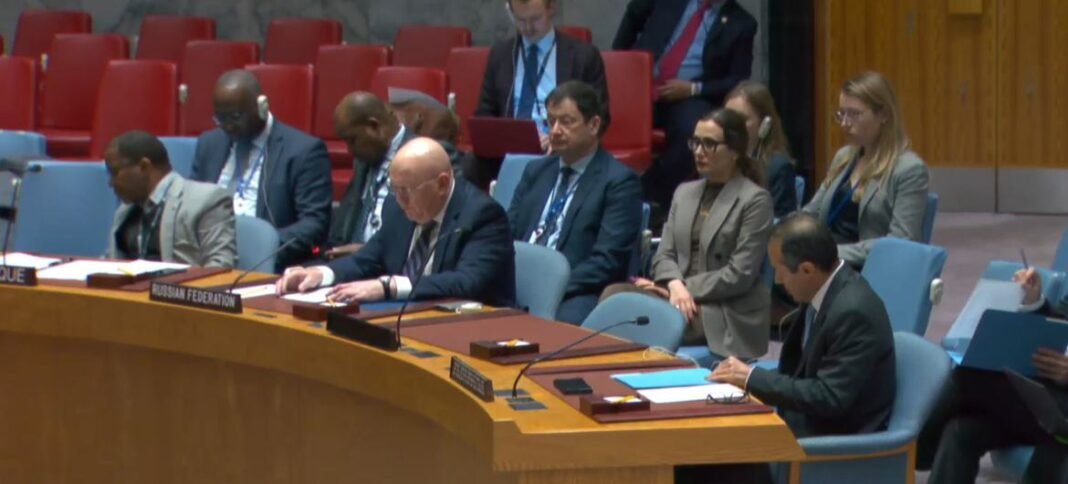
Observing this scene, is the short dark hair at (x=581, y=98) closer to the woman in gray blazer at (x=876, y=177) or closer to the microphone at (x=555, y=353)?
the woman in gray blazer at (x=876, y=177)

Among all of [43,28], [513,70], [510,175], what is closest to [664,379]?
[510,175]

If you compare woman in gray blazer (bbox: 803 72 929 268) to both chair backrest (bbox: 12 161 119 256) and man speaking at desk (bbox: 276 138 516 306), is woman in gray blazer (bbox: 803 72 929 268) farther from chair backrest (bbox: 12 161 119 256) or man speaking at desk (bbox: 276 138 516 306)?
chair backrest (bbox: 12 161 119 256)

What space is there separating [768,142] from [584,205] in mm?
965

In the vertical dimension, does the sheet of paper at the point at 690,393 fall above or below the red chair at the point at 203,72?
below

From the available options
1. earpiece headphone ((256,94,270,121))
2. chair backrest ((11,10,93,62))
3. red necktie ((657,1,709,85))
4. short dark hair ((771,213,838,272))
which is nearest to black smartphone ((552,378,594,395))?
short dark hair ((771,213,838,272))

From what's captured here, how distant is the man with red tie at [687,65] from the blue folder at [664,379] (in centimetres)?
394

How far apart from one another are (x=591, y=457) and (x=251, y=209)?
3.66 meters

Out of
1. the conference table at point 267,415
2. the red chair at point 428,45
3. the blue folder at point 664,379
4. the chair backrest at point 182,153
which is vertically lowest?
the conference table at point 267,415

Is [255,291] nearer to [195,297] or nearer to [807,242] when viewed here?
[195,297]

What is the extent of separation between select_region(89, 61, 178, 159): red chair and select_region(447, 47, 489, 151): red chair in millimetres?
1280

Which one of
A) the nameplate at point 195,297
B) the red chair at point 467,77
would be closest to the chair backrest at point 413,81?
the red chair at point 467,77

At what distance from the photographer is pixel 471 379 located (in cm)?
352

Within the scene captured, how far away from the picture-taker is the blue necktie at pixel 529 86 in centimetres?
734

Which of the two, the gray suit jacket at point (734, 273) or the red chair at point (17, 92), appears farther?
the red chair at point (17, 92)
